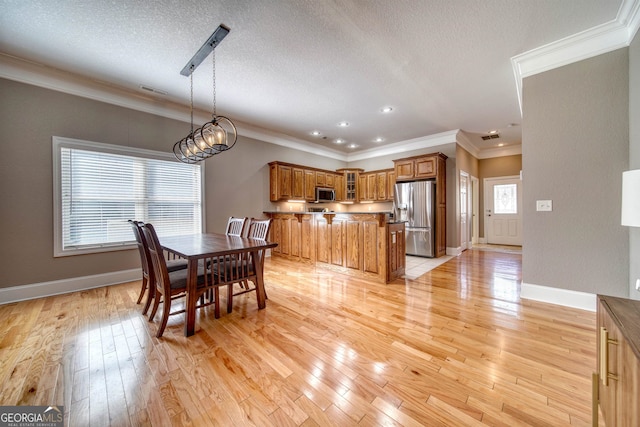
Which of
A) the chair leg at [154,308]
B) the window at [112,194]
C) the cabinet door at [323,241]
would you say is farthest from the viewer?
the cabinet door at [323,241]

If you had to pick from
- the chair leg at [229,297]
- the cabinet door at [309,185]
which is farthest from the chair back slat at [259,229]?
the cabinet door at [309,185]

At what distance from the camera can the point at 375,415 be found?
1.26m

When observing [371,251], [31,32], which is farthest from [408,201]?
[31,32]

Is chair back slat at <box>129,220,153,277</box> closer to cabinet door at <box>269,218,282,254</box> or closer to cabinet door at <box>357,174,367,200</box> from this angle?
cabinet door at <box>269,218,282,254</box>

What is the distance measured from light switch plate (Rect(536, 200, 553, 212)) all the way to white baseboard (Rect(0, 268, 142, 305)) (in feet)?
18.7

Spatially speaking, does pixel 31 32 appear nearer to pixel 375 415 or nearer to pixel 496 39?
pixel 375 415

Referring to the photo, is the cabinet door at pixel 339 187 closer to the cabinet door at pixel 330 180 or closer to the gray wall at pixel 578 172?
the cabinet door at pixel 330 180

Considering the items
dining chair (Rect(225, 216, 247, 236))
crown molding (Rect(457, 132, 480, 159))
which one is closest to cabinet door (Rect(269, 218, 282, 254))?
dining chair (Rect(225, 216, 247, 236))

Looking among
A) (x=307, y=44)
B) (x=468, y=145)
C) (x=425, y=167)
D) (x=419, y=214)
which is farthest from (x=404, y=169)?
(x=307, y=44)

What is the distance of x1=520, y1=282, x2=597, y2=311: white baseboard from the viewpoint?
8.27ft

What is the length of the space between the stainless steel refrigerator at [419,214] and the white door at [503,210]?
10.7 ft

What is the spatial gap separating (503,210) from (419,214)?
364 cm

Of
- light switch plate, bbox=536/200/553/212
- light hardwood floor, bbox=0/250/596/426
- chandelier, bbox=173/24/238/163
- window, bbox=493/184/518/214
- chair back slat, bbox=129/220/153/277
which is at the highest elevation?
chandelier, bbox=173/24/238/163

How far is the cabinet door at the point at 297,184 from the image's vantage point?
587 centimetres
